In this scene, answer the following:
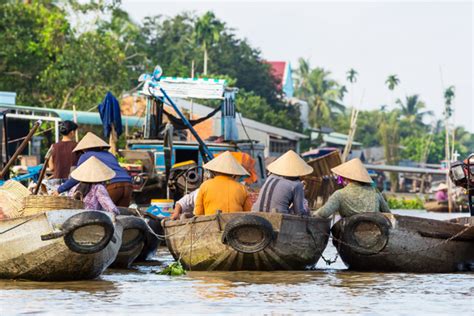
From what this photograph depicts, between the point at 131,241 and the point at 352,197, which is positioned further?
the point at 131,241

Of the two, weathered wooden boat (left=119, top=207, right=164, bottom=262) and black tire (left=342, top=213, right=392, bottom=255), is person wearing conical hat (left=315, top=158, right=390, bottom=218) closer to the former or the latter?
black tire (left=342, top=213, right=392, bottom=255)

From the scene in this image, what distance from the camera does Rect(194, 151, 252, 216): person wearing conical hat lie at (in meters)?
11.9

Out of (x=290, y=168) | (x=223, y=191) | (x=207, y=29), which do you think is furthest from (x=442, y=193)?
(x=223, y=191)

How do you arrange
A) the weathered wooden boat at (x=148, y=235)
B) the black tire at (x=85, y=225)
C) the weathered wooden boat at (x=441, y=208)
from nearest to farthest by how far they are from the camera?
the black tire at (x=85, y=225)
the weathered wooden boat at (x=148, y=235)
the weathered wooden boat at (x=441, y=208)

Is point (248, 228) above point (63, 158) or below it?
below

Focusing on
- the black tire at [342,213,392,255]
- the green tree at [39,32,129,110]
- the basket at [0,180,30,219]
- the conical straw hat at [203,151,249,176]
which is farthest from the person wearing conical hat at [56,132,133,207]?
the green tree at [39,32,129,110]

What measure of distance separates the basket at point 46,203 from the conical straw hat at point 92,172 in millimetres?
741

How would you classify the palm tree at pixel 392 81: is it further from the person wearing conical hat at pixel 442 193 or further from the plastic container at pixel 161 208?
the plastic container at pixel 161 208

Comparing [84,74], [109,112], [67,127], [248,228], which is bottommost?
[248,228]

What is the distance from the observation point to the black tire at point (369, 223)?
1199cm

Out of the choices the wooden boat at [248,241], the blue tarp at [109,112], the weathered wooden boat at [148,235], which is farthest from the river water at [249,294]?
the blue tarp at [109,112]

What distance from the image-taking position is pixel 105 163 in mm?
12734

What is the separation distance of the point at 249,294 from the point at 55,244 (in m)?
1.82

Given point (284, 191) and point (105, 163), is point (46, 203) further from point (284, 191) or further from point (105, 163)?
point (284, 191)
